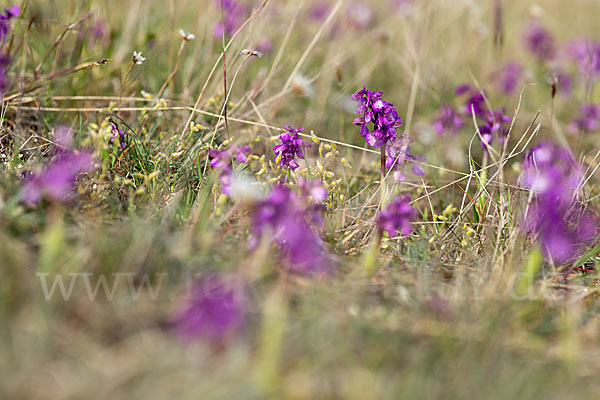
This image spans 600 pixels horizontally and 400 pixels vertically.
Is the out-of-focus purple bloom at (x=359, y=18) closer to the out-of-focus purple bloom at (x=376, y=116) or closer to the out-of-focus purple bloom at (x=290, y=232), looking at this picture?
the out-of-focus purple bloom at (x=376, y=116)

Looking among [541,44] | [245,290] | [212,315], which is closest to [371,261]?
[245,290]

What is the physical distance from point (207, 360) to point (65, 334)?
321 mm

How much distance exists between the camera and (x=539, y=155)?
85.6 inches

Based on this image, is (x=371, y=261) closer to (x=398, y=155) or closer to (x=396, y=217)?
(x=396, y=217)

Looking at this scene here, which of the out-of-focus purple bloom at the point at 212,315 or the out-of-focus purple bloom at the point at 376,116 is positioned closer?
the out-of-focus purple bloom at the point at 212,315

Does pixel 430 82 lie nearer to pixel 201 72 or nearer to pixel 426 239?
pixel 201 72

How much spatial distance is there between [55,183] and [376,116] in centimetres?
109

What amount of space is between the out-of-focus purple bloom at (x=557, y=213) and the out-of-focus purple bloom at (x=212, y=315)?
1.04 metres

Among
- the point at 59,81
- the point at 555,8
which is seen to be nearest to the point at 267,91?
the point at 59,81

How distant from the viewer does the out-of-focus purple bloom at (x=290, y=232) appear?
1.46 metres

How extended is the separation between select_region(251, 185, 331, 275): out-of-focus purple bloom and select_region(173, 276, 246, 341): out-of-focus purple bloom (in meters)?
0.21

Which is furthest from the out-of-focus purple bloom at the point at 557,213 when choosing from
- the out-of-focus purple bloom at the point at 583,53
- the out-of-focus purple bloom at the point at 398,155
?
the out-of-focus purple bloom at the point at 583,53

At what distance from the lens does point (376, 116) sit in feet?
6.44

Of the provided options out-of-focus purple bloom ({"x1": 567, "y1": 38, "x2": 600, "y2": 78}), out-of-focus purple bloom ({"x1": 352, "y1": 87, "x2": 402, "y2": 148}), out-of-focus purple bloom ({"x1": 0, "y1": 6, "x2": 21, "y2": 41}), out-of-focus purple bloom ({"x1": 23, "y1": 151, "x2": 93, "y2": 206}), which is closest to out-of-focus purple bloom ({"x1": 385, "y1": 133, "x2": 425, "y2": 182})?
out-of-focus purple bloom ({"x1": 352, "y1": 87, "x2": 402, "y2": 148})
